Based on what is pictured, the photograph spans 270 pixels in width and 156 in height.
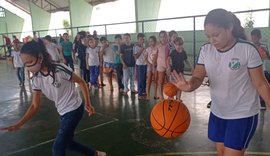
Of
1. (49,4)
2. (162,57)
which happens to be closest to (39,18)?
(49,4)

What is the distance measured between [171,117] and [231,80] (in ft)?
2.58

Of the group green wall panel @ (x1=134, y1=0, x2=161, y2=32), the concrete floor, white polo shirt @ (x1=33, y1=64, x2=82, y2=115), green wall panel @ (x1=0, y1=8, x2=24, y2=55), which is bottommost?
the concrete floor

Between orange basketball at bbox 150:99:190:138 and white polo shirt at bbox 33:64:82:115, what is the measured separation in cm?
89

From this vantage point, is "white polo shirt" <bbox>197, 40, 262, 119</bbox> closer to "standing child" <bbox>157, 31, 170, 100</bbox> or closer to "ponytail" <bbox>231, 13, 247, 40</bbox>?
"ponytail" <bbox>231, 13, 247, 40</bbox>

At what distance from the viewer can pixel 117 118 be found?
18.2 feet

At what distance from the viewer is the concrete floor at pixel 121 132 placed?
3956 millimetres

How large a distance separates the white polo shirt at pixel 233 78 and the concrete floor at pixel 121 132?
1.79 meters

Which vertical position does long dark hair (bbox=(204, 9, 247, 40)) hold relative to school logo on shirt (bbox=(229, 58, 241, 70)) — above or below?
above

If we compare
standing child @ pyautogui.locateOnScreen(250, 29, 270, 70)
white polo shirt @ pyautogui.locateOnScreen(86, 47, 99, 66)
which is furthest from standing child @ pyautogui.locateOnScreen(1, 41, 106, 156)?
white polo shirt @ pyautogui.locateOnScreen(86, 47, 99, 66)

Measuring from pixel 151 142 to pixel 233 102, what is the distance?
7.67 ft

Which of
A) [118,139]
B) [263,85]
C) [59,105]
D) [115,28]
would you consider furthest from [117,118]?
[115,28]

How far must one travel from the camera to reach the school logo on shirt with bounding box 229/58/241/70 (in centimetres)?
196

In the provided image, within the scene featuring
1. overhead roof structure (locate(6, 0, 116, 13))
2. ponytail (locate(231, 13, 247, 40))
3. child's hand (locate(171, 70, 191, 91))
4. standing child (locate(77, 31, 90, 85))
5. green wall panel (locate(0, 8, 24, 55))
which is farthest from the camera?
green wall panel (locate(0, 8, 24, 55))

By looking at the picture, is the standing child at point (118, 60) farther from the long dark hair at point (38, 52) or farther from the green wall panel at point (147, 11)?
the green wall panel at point (147, 11)
